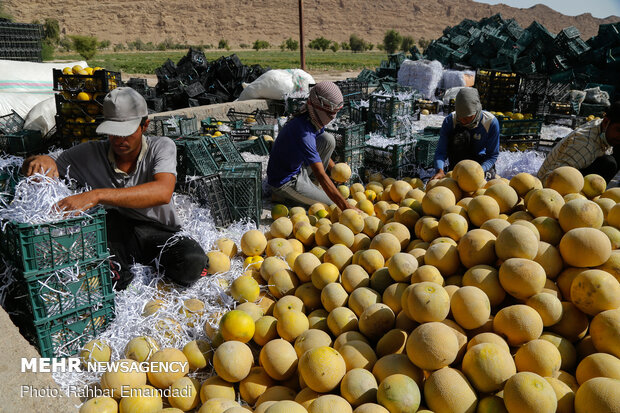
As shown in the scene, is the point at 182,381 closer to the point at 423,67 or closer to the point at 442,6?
the point at 423,67

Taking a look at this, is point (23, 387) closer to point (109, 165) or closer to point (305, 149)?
point (109, 165)

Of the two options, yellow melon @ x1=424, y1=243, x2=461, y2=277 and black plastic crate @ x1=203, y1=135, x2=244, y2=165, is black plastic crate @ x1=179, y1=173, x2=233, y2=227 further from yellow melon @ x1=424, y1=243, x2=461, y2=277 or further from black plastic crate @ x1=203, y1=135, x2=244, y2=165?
yellow melon @ x1=424, y1=243, x2=461, y2=277

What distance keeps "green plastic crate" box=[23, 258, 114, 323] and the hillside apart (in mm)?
70038

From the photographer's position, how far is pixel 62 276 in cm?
238

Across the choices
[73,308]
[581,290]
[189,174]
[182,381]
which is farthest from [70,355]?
[581,290]

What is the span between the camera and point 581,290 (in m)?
2.01

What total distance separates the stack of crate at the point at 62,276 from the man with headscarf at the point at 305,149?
2270 mm

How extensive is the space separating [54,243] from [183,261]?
96 cm

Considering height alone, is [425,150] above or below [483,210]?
below

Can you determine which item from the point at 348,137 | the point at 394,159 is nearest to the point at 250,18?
the point at 348,137

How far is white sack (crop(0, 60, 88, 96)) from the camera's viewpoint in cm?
844

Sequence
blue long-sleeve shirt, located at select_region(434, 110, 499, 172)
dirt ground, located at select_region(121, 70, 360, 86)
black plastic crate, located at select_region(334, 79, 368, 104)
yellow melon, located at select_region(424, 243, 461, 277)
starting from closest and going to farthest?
yellow melon, located at select_region(424, 243, 461, 277) < blue long-sleeve shirt, located at select_region(434, 110, 499, 172) < black plastic crate, located at select_region(334, 79, 368, 104) < dirt ground, located at select_region(121, 70, 360, 86)

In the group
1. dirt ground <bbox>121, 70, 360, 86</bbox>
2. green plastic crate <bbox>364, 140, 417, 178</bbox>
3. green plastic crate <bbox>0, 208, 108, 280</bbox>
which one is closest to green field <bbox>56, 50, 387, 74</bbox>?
dirt ground <bbox>121, 70, 360, 86</bbox>

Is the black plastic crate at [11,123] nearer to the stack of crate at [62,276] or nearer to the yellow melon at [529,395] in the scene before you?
the stack of crate at [62,276]
